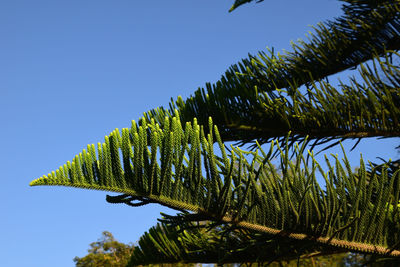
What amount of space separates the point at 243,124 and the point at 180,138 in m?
1.55

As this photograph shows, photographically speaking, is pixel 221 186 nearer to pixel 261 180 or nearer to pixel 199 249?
pixel 261 180

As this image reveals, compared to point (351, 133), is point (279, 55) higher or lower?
higher

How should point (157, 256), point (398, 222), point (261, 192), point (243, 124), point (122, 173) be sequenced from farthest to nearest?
point (243, 124), point (157, 256), point (398, 222), point (261, 192), point (122, 173)

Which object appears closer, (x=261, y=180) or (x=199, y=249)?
(x=261, y=180)

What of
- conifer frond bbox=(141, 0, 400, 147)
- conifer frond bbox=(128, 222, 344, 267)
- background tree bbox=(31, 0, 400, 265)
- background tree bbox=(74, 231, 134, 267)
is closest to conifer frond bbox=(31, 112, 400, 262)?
background tree bbox=(31, 0, 400, 265)

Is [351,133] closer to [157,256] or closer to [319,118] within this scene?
[319,118]

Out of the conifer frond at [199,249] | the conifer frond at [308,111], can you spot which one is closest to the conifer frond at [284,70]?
the conifer frond at [308,111]

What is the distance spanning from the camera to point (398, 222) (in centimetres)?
178

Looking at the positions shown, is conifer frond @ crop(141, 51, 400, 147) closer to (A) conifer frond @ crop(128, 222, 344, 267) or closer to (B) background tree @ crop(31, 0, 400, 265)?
(B) background tree @ crop(31, 0, 400, 265)

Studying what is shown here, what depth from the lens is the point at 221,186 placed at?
151 cm

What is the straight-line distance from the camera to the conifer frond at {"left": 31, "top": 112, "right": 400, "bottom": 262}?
1.43 m

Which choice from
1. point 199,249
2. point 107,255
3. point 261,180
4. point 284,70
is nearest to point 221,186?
point 261,180

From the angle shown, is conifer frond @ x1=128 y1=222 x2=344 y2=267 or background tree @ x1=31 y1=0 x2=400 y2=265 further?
conifer frond @ x1=128 y1=222 x2=344 y2=267

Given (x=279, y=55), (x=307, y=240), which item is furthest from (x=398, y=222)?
(x=279, y=55)
